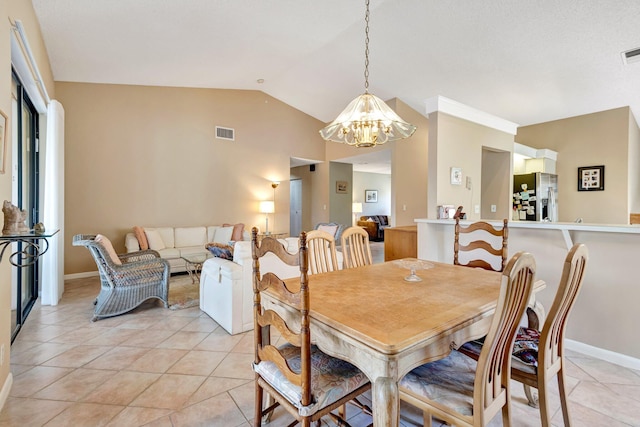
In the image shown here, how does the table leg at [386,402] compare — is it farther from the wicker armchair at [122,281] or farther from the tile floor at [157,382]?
the wicker armchair at [122,281]

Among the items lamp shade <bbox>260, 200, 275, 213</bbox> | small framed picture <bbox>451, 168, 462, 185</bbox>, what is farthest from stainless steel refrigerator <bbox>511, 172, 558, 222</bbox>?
lamp shade <bbox>260, 200, 275, 213</bbox>

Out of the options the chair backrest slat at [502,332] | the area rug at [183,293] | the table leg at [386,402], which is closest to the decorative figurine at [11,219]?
the area rug at [183,293]

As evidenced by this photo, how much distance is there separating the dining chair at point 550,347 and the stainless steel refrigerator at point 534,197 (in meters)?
4.41

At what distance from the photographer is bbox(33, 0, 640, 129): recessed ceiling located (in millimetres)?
2977

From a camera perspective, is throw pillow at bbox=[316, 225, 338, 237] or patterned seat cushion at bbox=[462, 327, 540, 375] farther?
throw pillow at bbox=[316, 225, 338, 237]

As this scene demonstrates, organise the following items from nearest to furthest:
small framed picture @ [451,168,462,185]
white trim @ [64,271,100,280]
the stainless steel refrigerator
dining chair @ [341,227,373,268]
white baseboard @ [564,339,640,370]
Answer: white baseboard @ [564,339,640,370] < dining chair @ [341,227,373,268] < small framed picture @ [451,168,462,185] < white trim @ [64,271,100,280] < the stainless steel refrigerator

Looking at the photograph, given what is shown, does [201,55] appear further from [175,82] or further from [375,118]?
[375,118]

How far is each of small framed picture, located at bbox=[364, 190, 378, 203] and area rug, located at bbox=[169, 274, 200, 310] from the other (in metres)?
7.78

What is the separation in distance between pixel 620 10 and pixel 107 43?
5387 millimetres

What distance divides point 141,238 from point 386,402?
5.06 m

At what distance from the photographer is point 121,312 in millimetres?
3285

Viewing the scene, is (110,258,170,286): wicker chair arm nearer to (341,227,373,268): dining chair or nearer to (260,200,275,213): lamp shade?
(341,227,373,268): dining chair

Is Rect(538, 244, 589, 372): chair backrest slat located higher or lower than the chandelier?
lower

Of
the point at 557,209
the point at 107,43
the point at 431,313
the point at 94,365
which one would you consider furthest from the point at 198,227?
the point at 557,209
